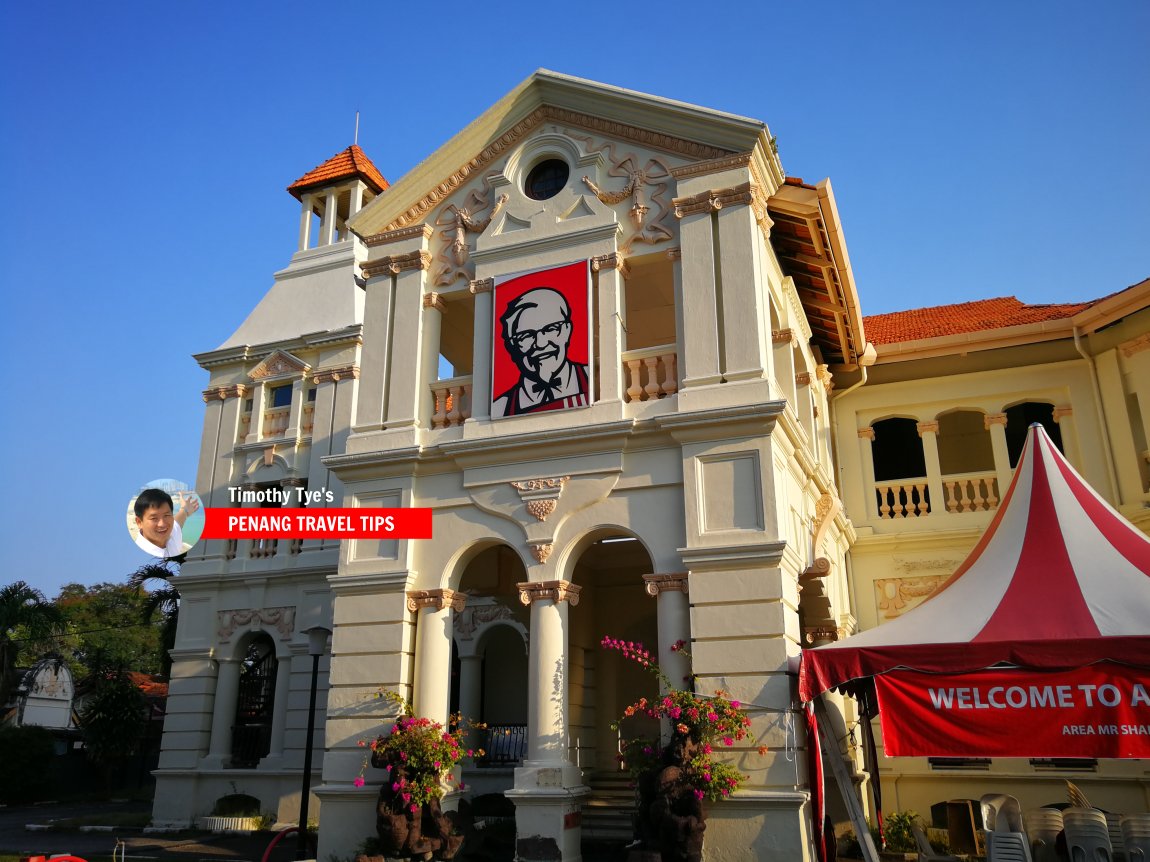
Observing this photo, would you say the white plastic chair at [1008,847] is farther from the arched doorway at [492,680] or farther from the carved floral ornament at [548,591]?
the arched doorway at [492,680]

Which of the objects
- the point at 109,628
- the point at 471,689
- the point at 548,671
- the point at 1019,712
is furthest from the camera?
the point at 109,628

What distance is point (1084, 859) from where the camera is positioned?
9.70 m

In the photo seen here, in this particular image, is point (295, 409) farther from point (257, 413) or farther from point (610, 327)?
point (610, 327)

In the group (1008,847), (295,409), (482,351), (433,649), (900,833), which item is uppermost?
(295,409)

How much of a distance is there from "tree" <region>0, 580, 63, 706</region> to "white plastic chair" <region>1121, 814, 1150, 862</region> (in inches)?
1102

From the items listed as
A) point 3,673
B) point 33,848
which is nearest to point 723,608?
point 33,848

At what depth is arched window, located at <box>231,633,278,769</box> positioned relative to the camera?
2048 centimetres

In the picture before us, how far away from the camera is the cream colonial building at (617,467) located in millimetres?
11336

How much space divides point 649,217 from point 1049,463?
6220 mm

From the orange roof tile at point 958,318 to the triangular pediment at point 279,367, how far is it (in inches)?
522

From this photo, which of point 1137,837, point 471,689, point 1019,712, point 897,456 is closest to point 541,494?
point 1019,712

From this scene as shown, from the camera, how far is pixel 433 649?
12484mm

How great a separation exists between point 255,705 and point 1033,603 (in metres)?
17.2

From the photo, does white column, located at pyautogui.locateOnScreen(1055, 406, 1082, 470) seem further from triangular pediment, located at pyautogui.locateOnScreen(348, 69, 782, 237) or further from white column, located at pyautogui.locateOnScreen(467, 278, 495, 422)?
white column, located at pyautogui.locateOnScreen(467, 278, 495, 422)
